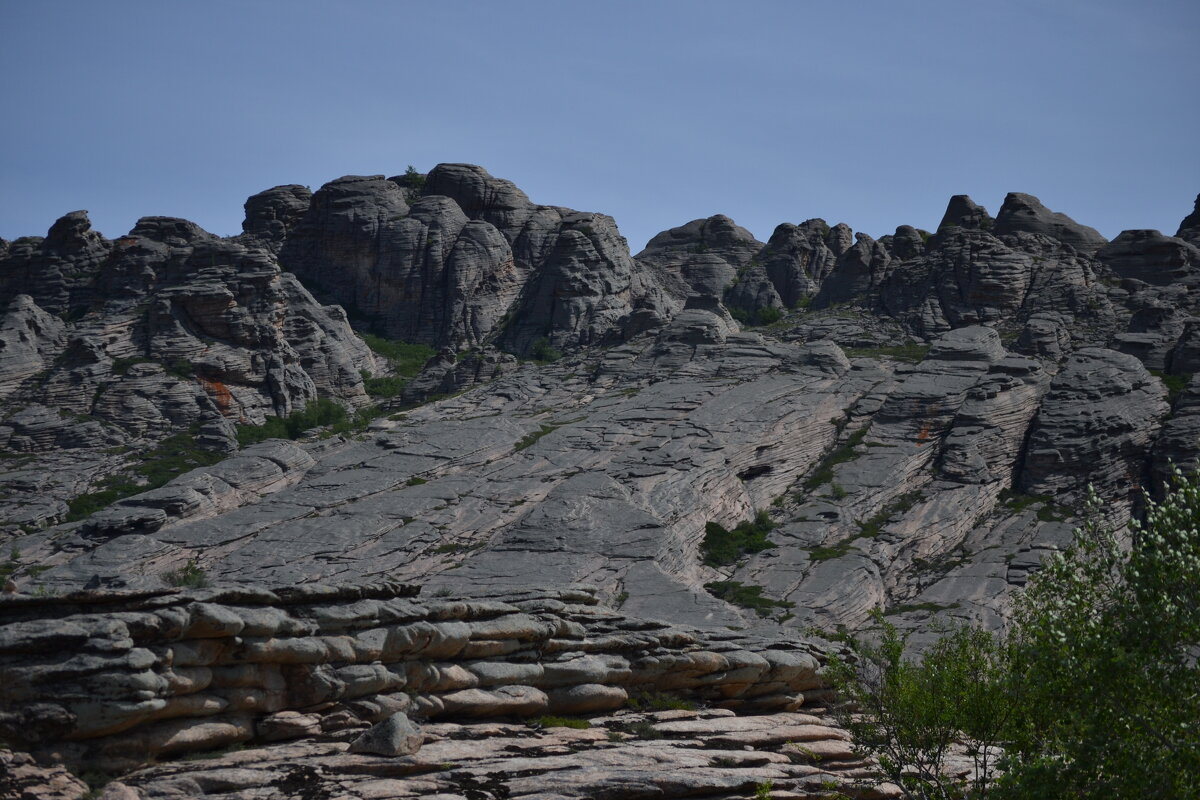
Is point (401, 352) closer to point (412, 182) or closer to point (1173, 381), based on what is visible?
point (412, 182)

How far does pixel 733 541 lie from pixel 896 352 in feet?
99.1

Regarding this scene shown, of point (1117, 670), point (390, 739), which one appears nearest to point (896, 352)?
point (1117, 670)

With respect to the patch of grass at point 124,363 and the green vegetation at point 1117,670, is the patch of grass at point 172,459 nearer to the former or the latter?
the patch of grass at point 124,363

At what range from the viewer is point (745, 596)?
63125 millimetres

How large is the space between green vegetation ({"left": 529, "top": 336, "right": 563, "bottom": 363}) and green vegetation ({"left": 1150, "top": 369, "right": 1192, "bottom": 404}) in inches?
1802

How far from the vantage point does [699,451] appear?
75875mm

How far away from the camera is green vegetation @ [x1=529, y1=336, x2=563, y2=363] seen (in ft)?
348

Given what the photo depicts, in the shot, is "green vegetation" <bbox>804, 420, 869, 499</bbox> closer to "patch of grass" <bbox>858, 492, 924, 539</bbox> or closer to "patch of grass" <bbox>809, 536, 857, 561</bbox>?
"patch of grass" <bbox>858, 492, 924, 539</bbox>

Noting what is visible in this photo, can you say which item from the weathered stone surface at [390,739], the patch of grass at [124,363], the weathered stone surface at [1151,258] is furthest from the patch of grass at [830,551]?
the patch of grass at [124,363]

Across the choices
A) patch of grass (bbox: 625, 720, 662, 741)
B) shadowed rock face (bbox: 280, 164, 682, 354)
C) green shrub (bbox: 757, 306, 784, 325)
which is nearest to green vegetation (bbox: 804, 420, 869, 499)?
green shrub (bbox: 757, 306, 784, 325)

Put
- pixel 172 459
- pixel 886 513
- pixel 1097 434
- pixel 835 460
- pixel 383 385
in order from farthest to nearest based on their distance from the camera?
pixel 383 385, pixel 172 459, pixel 835 460, pixel 1097 434, pixel 886 513

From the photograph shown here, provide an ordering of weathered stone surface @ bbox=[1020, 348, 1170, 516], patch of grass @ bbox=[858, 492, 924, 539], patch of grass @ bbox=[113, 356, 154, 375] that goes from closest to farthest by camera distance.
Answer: patch of grass @ bbox=[858, 492, 924, 539]
weathered stone surface @ bbox=[1020, 348, 1170, 516]
patch of grass @ bbox=[113, 356, 154, 375]

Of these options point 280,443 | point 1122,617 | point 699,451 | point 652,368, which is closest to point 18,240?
point 280,443

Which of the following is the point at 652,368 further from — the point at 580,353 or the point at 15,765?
the point at 15,765
